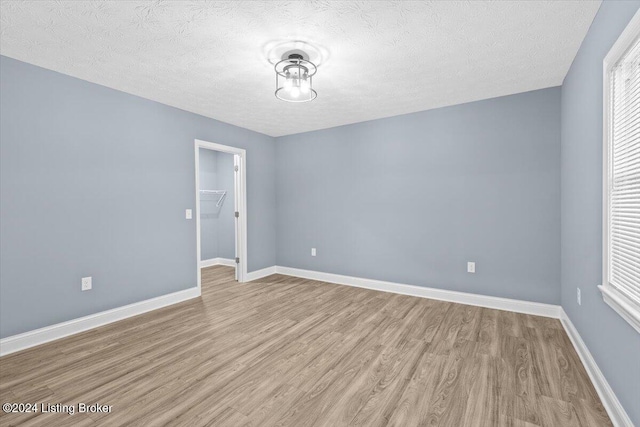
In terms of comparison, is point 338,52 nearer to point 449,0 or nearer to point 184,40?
point 449,0

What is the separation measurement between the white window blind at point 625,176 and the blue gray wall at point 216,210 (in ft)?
18.6

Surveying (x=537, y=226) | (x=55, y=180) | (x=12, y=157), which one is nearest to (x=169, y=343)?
(x=55, y=180)

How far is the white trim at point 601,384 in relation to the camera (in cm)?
161

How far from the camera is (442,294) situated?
3914mm

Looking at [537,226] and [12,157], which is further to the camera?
[537,226]

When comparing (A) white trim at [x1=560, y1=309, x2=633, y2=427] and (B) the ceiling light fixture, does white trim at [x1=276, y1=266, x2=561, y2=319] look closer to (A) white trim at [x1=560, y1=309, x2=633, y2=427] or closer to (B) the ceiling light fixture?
(A) white trim at [x1=560, y1=309, x2=633, y2=427]

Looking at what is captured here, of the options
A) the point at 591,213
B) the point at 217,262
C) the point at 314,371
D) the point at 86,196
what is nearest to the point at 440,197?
the point at 591,213

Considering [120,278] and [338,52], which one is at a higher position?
[338,52]

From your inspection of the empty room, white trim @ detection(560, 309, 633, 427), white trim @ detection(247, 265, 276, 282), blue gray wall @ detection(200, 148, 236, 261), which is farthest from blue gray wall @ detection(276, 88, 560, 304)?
blue gray wall @ detection(200, 148, 236, 261)

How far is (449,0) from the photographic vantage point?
1901 millimetres

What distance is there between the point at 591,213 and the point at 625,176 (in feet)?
2.10

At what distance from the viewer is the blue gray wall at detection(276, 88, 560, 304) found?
3355 mm

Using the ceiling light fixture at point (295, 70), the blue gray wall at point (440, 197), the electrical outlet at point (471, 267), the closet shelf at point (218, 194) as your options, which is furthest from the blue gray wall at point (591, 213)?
the closet shelf at point (218, 194)

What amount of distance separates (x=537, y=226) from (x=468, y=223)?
0.71 meters
